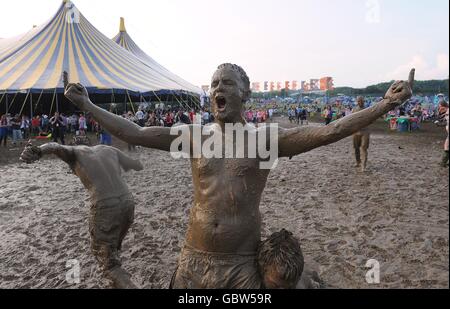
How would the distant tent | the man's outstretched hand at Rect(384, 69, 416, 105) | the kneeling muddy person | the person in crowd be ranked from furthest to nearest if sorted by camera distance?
the distant tent, the person in crowd, the kneeling muddy person, the man's outstretched hand at Rect(384, 69, 416, 105)

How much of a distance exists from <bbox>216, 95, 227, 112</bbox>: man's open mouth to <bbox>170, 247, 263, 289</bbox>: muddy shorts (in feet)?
2.42

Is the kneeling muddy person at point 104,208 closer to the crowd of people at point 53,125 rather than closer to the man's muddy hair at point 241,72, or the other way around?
the man's muddy hair at point 241,72

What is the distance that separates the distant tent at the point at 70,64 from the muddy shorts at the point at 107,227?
615 inches

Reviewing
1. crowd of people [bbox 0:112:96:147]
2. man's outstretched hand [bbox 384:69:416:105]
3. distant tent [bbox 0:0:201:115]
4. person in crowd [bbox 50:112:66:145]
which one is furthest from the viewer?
distant tent [bbox 0:0:201:115]

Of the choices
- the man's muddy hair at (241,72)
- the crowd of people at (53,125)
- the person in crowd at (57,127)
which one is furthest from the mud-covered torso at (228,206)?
the person in crowd at (57,127)

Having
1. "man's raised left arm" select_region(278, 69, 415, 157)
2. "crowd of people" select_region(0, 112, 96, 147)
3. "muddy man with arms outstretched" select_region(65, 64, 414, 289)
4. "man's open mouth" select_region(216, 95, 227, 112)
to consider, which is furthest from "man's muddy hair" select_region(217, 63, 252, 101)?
"crowd of people" select_region(0, 112, 96, 147)

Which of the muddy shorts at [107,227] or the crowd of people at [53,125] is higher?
the crowd of people at [53,125]

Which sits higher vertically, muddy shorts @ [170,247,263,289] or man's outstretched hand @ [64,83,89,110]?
man's outstretched hand @ [64,83,89,110]

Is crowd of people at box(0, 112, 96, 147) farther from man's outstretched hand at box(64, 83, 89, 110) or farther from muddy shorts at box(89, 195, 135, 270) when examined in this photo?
man's outstretched hand at box(64, 83, 89, 110)

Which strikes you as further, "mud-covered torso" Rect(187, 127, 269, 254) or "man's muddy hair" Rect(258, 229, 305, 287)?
"mud-covered torso" Rect(187, 127, 269, 254)

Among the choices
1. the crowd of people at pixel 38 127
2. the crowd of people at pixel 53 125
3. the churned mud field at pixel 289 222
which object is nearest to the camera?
the churned mud field at pixel 289 222

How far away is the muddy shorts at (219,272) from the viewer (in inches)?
76.1

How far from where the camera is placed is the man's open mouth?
2.02m

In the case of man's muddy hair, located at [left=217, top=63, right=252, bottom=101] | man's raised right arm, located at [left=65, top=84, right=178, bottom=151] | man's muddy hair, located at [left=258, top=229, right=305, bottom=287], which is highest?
man's muddy hair, located at [left=217, top=63, right=252, bottom=101]
